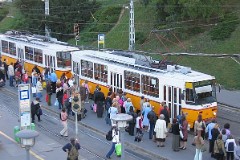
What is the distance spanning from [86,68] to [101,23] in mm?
27060

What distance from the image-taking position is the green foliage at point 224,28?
43125 mm

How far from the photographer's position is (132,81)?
28578mm

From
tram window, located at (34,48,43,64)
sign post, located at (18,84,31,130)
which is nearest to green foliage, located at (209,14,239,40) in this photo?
tram window, located at (34,48,43,64)

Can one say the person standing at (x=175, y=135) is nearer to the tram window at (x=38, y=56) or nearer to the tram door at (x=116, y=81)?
the tram door at (x=116, y=81)

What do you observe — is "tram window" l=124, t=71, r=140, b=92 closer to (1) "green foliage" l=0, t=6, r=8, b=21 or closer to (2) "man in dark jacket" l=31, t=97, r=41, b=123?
(2) "man in dark jacket" l=31, t=97, r=41, b=123

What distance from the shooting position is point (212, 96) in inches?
1006

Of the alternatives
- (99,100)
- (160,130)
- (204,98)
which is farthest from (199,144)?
(99,100)

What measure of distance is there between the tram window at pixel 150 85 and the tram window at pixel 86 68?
612 cm

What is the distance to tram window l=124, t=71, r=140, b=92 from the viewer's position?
2811 centimetres

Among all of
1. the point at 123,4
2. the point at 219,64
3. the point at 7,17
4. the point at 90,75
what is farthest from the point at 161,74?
the point at 7,17

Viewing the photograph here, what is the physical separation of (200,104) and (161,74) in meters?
2.86

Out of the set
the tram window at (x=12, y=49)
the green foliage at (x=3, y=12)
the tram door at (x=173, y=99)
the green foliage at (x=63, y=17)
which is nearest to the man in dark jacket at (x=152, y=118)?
the tram door at (x=173, y=99)

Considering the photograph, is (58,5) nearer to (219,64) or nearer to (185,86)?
(219,64)

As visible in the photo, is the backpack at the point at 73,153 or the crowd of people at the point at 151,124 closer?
the backpack at the point at 73,153
